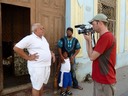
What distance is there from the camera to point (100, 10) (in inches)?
373

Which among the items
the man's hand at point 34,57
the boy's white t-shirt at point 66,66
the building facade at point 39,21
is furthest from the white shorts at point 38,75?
the boy's white t-shirt at point 66,66

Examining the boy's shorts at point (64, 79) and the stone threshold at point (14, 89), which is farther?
the boy's shorts at point (64, 79)

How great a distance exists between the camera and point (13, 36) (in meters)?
8.48

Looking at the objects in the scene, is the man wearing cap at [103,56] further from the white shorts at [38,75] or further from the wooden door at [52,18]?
the wooden door at [52,18]

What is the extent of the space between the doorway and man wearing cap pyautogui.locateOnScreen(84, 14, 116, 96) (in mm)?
4434

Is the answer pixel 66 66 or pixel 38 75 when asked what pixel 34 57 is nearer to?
pixel 38 75

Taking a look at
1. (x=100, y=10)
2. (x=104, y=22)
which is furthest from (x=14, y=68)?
(x=104, y=22)

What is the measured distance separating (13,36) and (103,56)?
5460 millimetres

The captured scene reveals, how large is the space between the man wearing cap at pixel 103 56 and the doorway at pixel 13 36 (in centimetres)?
443

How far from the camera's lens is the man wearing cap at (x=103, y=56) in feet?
11.3

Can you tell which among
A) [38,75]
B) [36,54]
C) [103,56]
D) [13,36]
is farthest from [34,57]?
[13,36]

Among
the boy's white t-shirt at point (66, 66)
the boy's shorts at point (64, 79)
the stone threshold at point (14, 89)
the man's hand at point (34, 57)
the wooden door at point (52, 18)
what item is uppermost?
the wooden door at point (52, 18)

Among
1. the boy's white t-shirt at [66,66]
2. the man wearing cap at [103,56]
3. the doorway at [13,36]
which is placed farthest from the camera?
the doorway at [13,36]

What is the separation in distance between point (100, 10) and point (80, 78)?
9.45ft
